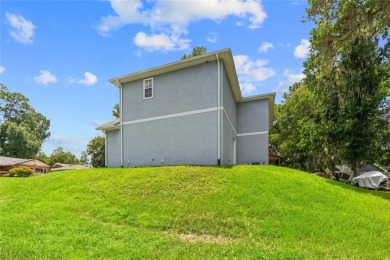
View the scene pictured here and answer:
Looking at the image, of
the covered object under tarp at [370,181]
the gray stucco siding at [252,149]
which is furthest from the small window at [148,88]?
the covered object under tarp at [370,181]

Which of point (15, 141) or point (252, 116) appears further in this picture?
point (15, 141)

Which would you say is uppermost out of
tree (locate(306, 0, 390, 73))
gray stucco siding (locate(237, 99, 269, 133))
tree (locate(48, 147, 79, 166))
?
tree (locate(306, 0, 390, 73))

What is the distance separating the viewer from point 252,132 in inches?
730

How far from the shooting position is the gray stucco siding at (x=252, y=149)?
18188 millimetres

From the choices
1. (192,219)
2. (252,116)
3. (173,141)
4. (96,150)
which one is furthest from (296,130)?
(96,150)

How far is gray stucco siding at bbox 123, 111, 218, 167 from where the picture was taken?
1303 centimetres

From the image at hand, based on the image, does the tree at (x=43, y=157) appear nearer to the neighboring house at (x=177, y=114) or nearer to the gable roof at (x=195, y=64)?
the neighboring house at (x=177, y=114)

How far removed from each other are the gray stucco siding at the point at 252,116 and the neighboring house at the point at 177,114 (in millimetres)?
987

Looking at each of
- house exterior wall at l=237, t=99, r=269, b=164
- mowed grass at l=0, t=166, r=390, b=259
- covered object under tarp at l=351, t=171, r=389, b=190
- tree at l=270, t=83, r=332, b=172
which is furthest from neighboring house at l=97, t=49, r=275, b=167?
tree at l=270, t=83, r=332, b=172

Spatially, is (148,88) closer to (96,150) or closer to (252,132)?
(252,132)

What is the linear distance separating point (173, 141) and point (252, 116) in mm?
7524

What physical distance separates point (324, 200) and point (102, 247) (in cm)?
723

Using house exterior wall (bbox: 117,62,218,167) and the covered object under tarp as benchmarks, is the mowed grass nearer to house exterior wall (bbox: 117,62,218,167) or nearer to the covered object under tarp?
house exterior wall (bbox: 117,62,218,167)

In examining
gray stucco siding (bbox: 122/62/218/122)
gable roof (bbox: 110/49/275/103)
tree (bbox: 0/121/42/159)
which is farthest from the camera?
tree (bbox: 0/121/42/159)
